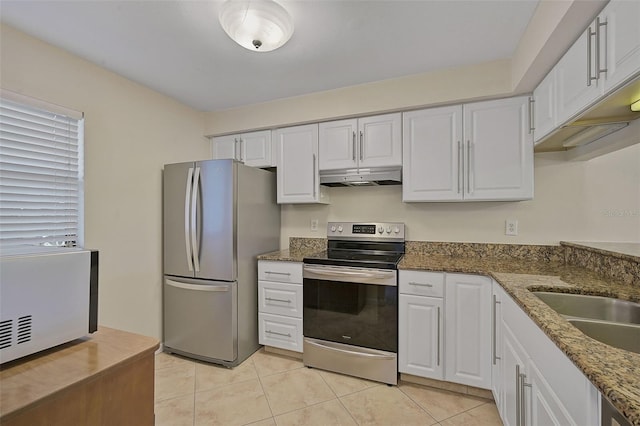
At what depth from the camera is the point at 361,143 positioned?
2.54 meters

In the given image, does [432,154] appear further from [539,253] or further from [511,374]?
[511,374]

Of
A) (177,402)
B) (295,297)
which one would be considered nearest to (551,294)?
(295,297)

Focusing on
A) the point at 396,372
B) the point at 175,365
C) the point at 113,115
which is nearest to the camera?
the point at 396,372

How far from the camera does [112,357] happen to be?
92 cm

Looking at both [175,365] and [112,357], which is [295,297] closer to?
[175,365]

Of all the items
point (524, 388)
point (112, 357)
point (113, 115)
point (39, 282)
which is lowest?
point (524, 388)

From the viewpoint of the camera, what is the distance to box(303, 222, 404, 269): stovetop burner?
237 cm

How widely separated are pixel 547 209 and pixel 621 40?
4.76 ft

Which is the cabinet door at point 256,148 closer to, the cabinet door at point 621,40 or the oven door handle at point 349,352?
the oven door handle at point 349,352

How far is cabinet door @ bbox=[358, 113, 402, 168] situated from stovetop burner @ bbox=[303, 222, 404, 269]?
1.96 ft

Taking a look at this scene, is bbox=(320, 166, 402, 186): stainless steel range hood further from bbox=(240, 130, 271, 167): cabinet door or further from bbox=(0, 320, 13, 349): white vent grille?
bbox=(0, 320, 13, 349): white vent grille

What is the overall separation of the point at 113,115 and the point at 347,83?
1.91 meters

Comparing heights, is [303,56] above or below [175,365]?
above

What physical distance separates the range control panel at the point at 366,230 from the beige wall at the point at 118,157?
5.48ft
